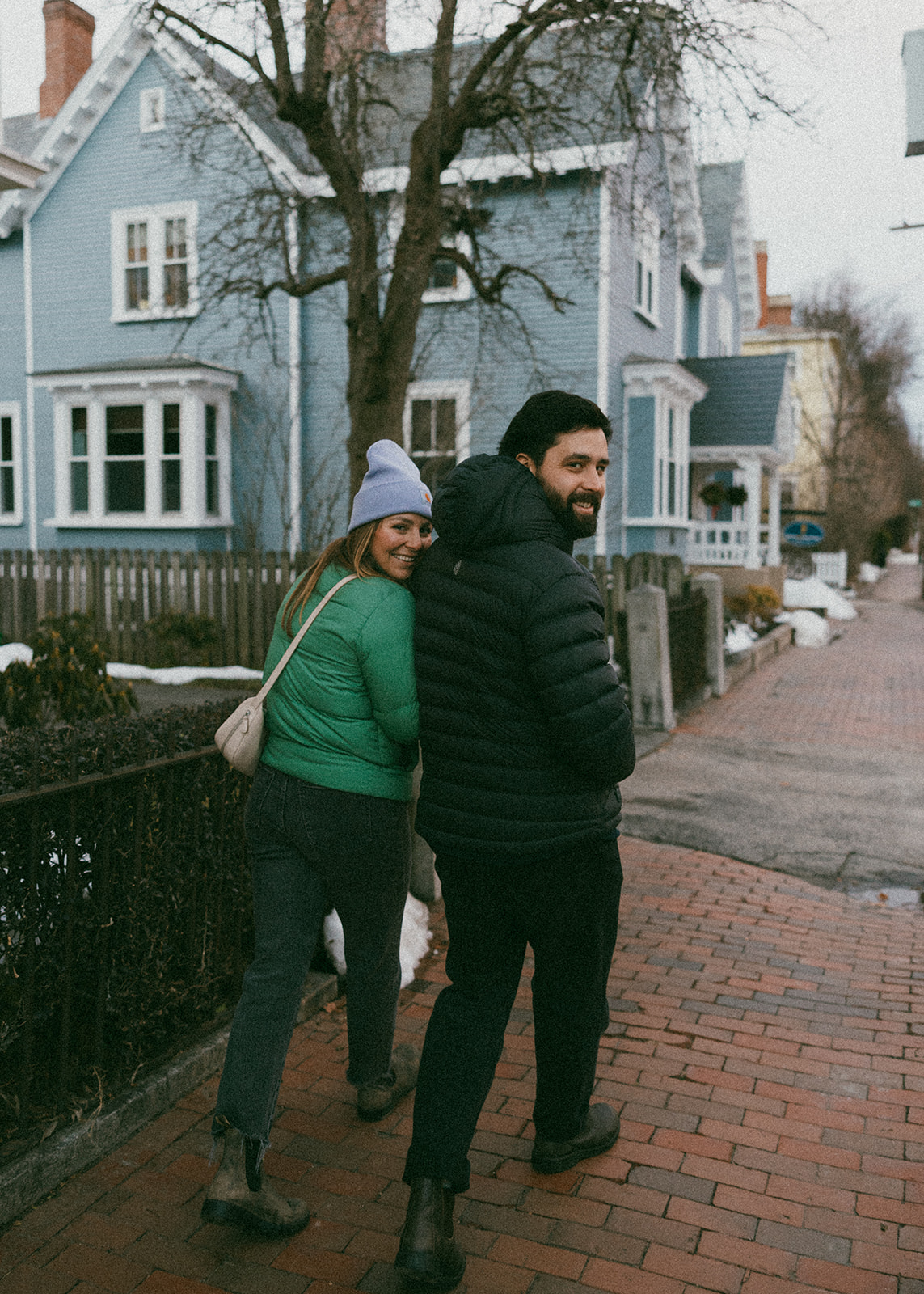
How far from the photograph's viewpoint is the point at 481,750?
260 cm

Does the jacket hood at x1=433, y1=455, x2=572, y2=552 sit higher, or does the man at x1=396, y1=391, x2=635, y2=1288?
the jacket hood at x1=433, y1=455, x2=572, y2=552

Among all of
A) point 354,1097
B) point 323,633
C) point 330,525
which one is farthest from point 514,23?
point 330,525

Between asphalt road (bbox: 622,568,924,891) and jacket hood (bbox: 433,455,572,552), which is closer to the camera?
jacket hood (bbox: 433,455,572,552)

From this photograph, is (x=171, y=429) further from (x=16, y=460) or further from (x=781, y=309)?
(x=781, y=309)

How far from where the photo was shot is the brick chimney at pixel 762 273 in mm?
43219

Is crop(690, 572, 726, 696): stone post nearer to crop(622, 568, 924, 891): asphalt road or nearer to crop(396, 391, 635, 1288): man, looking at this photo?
crop(622, 568, 924, 891): asphalt road

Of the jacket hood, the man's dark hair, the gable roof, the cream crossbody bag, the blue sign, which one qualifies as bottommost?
the cream crossbody bag

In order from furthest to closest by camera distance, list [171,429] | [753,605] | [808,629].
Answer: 1. [808,629]
2. [753,605]
3. [171,429]

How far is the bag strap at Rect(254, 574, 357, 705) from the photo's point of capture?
9.14ft

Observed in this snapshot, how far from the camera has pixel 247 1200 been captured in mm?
2762

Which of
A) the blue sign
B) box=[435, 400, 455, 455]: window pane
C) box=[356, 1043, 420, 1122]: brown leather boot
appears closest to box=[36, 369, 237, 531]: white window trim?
box=[435, 400, 455, 455]: window pane

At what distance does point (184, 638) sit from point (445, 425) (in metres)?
5.82

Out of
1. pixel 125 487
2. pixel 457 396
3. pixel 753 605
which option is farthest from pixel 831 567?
pixel 125 487

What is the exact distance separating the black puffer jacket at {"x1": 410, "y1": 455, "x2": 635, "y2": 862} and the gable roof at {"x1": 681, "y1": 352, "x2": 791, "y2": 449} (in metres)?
18.9
